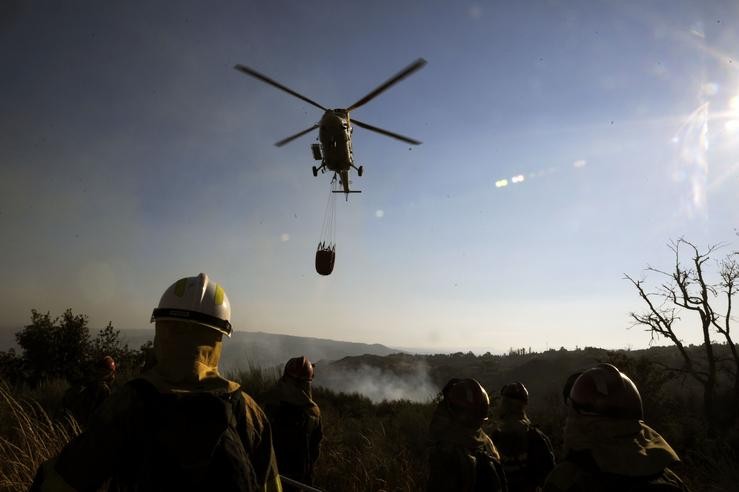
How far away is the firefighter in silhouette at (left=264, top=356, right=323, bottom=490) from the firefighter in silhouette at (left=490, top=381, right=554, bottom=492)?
2.38 metres

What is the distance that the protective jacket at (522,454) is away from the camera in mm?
4674

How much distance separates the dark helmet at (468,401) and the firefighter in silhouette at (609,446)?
3.67ft

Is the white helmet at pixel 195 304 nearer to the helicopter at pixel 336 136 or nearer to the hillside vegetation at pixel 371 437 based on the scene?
the hillside vegetation at pixel 371 437

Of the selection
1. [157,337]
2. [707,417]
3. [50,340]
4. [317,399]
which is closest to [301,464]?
[157,337]

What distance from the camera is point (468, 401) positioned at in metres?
3.59

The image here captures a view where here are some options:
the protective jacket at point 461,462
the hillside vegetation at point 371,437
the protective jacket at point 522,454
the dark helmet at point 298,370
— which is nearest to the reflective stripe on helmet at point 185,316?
the protective jacket at point 461,462

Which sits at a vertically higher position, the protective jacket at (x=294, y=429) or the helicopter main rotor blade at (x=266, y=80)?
the helicopter main rotor blade at (x=266, y=80)

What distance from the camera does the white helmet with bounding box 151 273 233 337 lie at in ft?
7.04

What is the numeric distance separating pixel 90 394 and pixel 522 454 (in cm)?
730

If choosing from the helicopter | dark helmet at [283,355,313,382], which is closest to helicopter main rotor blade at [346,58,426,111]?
the helicopter

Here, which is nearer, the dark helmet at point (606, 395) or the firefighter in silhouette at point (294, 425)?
the dark helmet at point (606, 395)

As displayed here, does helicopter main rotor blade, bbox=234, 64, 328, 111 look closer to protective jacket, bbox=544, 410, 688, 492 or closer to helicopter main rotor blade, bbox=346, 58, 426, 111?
helicopter main rotor blade, bbox=346, 58, 426, 111

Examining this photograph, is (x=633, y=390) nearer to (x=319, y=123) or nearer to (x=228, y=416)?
(x=228, y=416)

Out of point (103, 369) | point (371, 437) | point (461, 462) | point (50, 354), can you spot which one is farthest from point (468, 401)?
point (50, 354)
